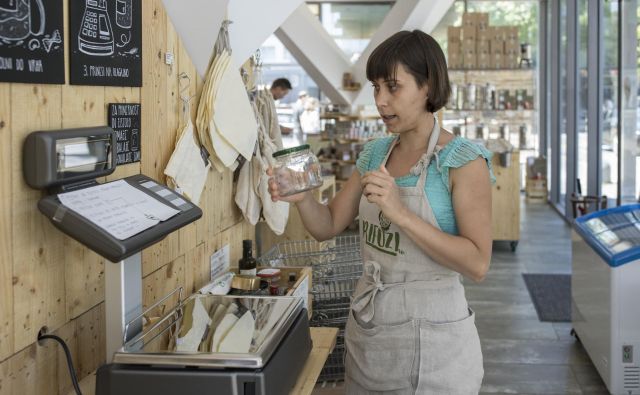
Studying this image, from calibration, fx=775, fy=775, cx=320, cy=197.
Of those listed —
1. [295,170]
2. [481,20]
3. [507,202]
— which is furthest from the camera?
[481,20]

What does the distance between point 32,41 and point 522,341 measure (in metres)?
4.26

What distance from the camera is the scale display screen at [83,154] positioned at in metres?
1.72

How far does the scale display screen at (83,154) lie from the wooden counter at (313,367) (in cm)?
59

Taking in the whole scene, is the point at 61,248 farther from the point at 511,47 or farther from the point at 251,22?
the point at 511,47

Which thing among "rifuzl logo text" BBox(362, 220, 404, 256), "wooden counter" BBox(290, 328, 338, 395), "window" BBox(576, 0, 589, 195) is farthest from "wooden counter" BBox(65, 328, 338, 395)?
"window" BBox(576, 0, 589, 195)

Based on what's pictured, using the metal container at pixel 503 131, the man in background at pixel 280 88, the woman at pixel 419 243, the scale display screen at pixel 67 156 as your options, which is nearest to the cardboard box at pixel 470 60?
the metal container at pixel 503 131

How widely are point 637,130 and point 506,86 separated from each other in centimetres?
450

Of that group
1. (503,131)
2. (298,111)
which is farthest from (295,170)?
(298,111)

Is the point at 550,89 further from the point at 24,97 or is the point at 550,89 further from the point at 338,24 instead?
the point at 24,97

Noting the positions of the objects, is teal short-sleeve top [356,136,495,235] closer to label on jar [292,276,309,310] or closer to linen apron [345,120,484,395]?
linen apron [345,120,484,395]

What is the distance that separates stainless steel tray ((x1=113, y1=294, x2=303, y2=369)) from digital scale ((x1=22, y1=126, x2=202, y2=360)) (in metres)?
0.06

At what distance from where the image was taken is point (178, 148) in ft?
8.43

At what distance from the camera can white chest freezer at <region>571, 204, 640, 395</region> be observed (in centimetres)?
391

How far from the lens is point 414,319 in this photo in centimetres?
209
